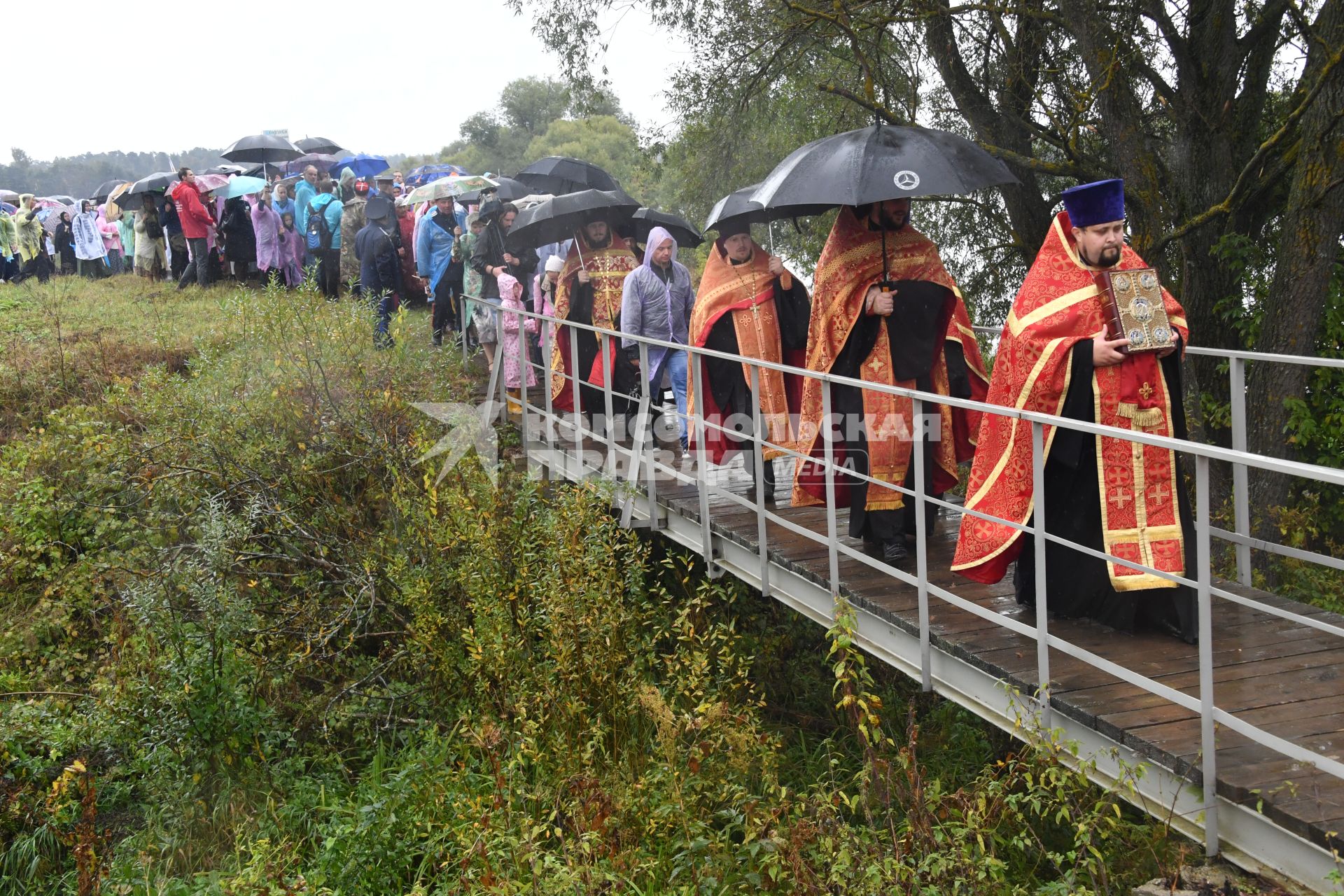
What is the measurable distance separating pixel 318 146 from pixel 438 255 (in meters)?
12.7

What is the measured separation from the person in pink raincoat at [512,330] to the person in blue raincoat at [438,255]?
2391 mm

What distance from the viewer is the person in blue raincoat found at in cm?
1323

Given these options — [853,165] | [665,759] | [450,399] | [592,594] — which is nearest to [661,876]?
[665,759]

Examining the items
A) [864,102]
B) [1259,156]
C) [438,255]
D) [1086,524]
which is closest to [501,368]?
[864,102]

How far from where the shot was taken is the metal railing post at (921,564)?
490 cm

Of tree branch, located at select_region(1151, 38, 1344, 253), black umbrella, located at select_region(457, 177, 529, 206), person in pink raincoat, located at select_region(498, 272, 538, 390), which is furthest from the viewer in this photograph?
black umbrella, located at select_region(457, 177, 529, 206)

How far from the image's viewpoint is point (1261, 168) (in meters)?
9.85

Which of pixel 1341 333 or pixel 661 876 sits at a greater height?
pixel 1341 333

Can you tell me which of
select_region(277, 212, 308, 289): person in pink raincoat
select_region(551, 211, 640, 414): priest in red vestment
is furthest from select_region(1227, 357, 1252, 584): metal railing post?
select_region(277, 212, 308, 289): person in pink raincoat

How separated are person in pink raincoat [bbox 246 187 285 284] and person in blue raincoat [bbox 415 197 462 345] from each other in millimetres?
4603

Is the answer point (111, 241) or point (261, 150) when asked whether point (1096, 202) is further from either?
point (111, 241)

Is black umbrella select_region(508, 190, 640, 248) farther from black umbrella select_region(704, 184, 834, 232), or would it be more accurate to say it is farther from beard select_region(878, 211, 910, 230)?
beard select_region(878, 211, 910, 230)

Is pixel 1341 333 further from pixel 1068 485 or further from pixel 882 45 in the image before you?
pixel 1068 485

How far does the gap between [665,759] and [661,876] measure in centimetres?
52
